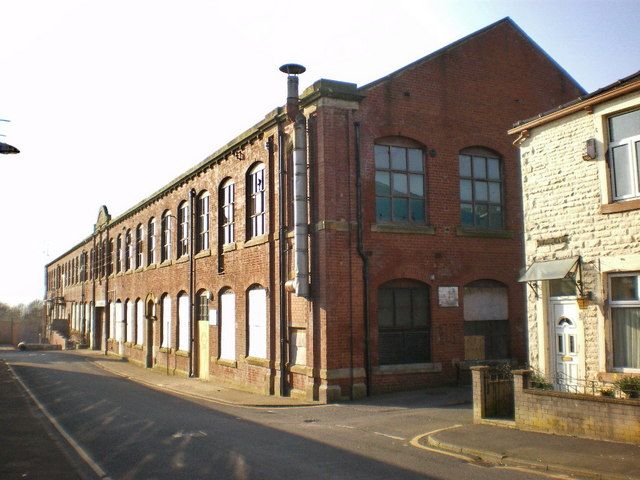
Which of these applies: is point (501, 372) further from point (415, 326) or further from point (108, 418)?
point (108, 418)

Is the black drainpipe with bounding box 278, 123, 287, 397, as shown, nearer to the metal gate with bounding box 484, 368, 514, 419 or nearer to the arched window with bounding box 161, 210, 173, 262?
the metal gate with bounding box 484, 368, 514, 419

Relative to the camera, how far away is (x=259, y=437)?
12664 mm

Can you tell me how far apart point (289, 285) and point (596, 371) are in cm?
900

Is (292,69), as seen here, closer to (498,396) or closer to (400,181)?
(400,181)

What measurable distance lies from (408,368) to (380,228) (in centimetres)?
414

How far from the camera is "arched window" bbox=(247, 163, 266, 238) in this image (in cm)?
2195

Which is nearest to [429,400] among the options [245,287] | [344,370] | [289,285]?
[344,370]

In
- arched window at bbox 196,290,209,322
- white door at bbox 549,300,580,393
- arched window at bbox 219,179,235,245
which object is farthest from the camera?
arched window at bbox 196,290,209,322

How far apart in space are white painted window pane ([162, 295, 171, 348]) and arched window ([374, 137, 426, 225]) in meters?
16.1

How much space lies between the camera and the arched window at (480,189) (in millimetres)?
20766

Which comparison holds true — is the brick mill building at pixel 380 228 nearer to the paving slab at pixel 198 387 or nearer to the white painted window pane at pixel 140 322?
the paving slab at pixel 198 387

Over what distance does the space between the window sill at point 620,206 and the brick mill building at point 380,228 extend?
7.53m

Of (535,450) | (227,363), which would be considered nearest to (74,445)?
(535,450)

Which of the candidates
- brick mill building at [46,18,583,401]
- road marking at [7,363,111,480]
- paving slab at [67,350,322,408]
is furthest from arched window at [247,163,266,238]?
road marking at [7,363,111,480]
